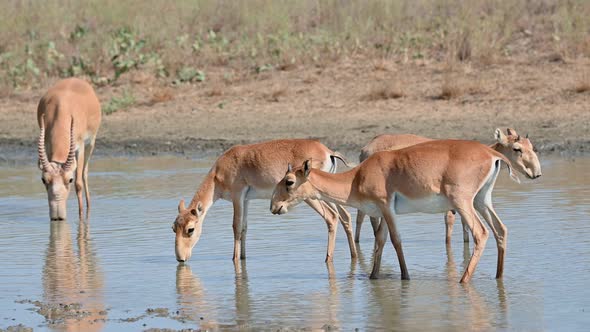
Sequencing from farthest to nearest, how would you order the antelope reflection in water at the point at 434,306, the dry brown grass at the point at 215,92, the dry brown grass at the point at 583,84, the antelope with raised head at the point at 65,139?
the dry brown grass at the point at 215,92, the dry brown grass at the point at 583,84, the antelope with raised head at the point at 65,139, the antelope reflection in water at the point at 434,306

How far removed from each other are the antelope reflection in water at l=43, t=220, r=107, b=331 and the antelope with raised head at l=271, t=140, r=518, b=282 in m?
1.70

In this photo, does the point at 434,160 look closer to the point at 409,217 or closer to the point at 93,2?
the point at 409,217

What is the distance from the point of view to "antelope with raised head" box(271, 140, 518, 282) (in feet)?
31.2

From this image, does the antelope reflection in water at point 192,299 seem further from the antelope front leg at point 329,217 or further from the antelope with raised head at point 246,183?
the antelope front leg at point 329,217

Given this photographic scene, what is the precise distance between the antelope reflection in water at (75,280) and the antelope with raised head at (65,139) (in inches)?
29.4

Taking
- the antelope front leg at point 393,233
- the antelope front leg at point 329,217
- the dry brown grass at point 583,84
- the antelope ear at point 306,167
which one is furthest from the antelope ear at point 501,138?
the dry brown grass at point 583,84

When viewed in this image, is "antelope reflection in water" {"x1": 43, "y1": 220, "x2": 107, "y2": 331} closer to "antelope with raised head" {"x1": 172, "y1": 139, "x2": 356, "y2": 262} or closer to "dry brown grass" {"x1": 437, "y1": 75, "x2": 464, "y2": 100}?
"antelope with raised head" {"x1": 172, "y1": 139, "x2": 356, "y2": 262}

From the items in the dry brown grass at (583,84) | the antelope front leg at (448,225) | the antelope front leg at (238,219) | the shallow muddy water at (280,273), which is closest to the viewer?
the shallow muddy water at (280,273)

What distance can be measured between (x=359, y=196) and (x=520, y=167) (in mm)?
2092

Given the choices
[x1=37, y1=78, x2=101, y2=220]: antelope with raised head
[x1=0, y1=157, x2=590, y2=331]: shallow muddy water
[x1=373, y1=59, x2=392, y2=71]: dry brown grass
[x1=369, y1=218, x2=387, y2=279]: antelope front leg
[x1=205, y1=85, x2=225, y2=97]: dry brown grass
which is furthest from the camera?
[x1=373, y1=59, x2=392, y2=71]: dry brown grass

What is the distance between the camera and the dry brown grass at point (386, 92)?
2062 cm

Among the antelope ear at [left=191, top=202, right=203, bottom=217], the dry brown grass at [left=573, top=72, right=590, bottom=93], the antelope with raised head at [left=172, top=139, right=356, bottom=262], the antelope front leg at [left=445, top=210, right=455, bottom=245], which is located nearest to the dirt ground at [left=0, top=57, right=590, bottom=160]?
the dry brown grass at [left=573, top=72, right=590, bottom=93]

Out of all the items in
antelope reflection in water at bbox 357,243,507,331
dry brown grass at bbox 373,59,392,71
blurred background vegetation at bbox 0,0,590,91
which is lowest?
antelope reflection in water at bbox 357,243,507,331

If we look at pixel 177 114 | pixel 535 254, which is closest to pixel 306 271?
pixel 535 254
